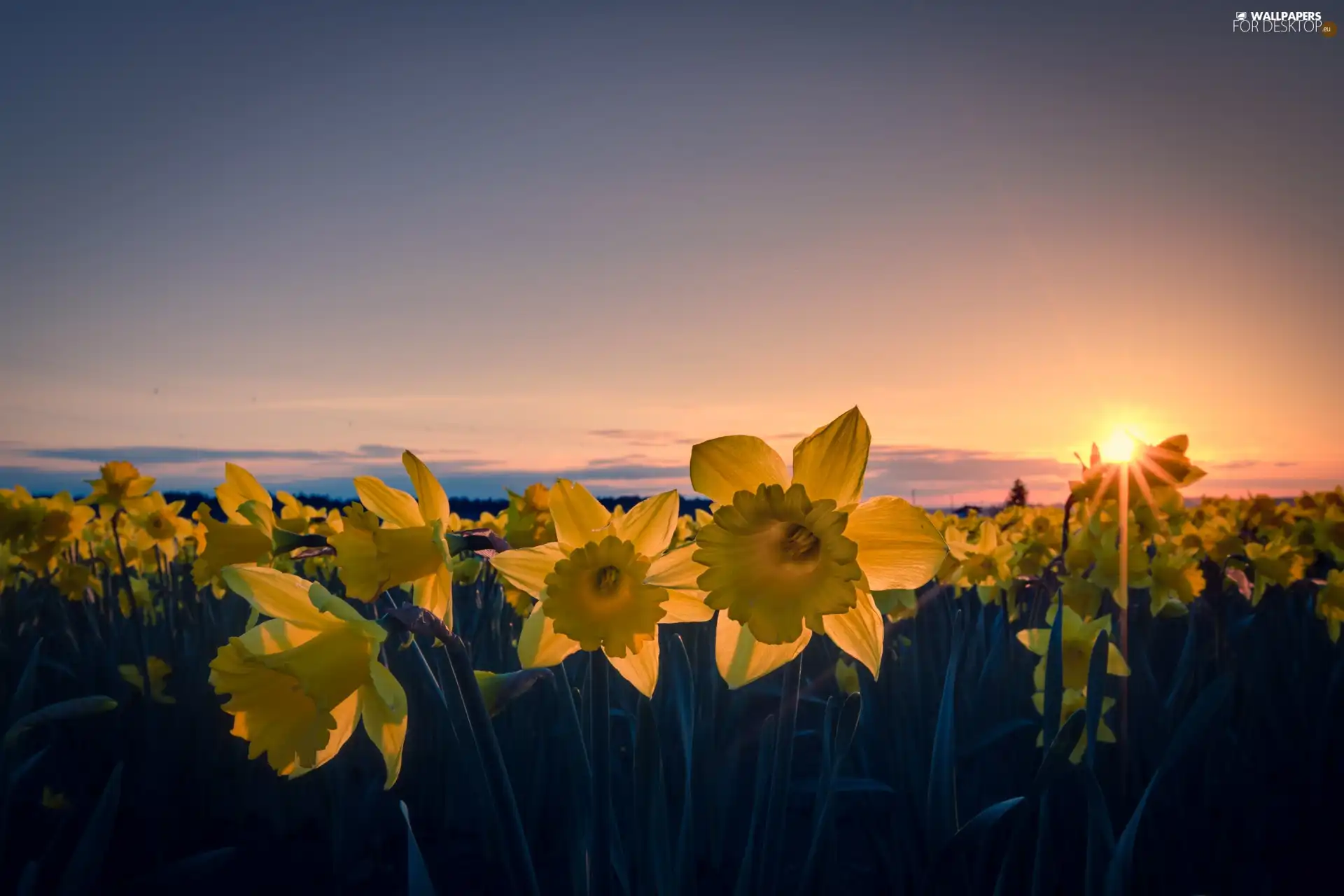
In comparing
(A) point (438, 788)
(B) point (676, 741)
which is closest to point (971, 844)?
(B) point (676, 741)

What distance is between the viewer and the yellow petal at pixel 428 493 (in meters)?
1.64

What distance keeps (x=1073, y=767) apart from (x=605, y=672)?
1.98 metres

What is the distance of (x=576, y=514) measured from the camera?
1.60m

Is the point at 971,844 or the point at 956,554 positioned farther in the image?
the point at 956,554

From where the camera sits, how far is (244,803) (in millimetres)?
3482

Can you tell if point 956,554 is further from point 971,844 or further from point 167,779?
point 167,779

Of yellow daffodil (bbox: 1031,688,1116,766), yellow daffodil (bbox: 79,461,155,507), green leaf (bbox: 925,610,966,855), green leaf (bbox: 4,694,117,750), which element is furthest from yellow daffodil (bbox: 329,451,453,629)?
yellow daffodil (bbox: 79,461,155,507)

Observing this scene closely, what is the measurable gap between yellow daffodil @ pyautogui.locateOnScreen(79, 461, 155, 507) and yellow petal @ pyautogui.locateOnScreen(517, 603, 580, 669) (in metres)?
4.52

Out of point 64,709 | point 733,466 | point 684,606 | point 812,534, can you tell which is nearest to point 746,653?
point 684,606

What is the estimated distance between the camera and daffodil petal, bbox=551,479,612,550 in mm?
1577

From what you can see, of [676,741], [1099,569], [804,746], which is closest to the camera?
[676,741]

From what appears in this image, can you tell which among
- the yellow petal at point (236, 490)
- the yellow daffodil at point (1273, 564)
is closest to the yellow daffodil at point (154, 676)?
the yellow petal at point (236, 490)

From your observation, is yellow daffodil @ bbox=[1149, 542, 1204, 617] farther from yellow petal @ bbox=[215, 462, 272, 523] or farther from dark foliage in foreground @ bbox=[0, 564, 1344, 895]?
yellow petal @ bbox=[215, 462, 272, 523]

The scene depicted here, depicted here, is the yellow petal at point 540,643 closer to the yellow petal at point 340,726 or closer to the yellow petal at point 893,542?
the yellow petal at point 340,726
